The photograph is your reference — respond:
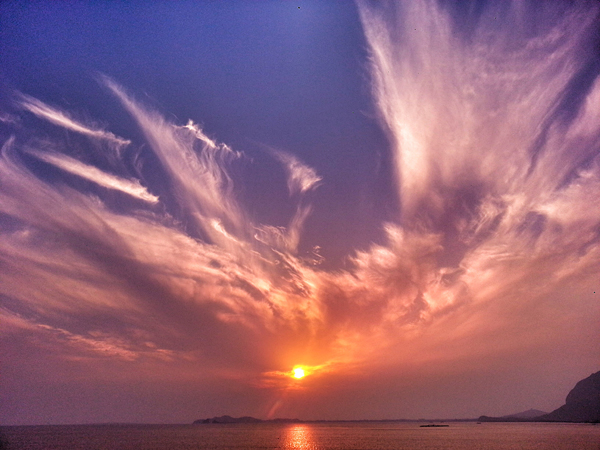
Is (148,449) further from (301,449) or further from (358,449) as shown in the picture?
(358,449)

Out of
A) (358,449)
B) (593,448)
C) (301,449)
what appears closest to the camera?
(593,448)

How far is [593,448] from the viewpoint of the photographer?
Result: 402 ft

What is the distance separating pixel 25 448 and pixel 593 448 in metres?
229

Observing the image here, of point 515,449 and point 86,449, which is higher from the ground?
point 86,449

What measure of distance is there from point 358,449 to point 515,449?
5901 centimetres

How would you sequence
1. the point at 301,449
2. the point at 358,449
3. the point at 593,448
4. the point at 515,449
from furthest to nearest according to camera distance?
the point at 301,449
the point at 358,449
the point at 515,449
the point at 593,448

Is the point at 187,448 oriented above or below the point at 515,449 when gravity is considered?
→ above

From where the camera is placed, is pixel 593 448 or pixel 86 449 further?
pixel 86 449

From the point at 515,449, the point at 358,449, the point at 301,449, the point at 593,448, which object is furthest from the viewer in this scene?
the point at 301,449

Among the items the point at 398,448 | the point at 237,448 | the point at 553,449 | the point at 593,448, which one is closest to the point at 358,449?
the point at 398,448

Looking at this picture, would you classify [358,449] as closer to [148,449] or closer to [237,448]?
[237,448]

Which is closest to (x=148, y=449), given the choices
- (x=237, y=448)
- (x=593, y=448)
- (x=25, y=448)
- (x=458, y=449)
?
(x=237, y=448)

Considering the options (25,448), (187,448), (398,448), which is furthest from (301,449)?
(25,448)

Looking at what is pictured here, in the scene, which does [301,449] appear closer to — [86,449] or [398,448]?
[398,448]
